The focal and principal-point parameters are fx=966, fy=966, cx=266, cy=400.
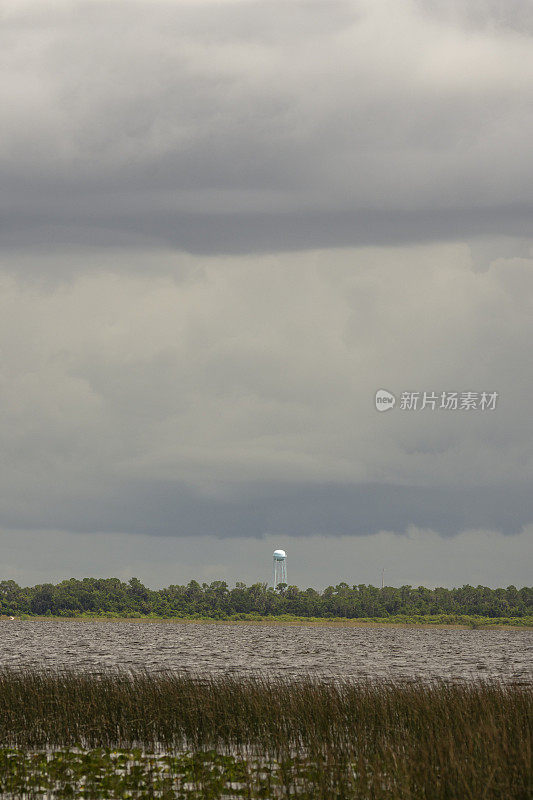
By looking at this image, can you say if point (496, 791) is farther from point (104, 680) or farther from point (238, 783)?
point (104, 680)

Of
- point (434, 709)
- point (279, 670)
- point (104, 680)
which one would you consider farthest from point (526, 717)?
point (279, 670)

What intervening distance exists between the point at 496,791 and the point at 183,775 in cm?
695

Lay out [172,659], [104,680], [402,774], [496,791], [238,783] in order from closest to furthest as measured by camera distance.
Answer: [496,791] < [402,774] < [238,783] < [104,680] < [172,659]

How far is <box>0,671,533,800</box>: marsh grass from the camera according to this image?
17.8 m

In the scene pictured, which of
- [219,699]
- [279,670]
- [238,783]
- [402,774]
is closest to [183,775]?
[238,783]

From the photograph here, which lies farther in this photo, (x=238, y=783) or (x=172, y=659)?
(x=172, y=659)

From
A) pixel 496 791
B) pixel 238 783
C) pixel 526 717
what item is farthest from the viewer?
pixel 526 717

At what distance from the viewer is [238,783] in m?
19.9

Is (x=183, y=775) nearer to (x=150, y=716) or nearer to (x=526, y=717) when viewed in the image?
(x=150, y=716)

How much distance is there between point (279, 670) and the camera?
54312 mm

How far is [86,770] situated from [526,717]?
10.8 meters

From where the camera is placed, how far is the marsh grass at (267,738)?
1781 cm

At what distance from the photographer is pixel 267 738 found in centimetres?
2444

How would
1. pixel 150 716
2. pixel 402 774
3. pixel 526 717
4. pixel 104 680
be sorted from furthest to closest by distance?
pixel 104 680, pixel 150 716, pixel 526 717, pixel 402 774
